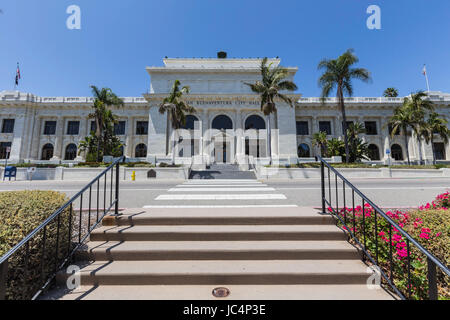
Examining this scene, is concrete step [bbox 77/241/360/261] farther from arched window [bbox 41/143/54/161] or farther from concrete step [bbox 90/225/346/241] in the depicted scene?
arched window [bbox 41/143/54/161]

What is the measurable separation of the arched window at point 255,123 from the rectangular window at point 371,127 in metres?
22.2

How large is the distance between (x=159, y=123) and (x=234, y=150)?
1367 cm

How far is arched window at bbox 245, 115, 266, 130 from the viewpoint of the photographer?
3691 cm

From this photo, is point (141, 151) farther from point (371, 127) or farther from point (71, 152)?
point (371, 127)

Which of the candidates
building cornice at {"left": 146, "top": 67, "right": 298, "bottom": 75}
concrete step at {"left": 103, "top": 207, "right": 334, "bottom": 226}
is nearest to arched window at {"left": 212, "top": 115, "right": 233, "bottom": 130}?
building cornice at {"left": 146, "top": 67, "right": 298, "bottom": 75}

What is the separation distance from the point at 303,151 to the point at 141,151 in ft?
107

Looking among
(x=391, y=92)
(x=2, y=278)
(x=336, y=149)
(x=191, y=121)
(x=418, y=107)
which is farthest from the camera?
(x=391, y=92)

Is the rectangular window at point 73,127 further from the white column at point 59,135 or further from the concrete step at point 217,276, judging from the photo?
the concrete step at point 217,276

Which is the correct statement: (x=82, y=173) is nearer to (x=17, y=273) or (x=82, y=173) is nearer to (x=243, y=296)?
(x=17, y=273)

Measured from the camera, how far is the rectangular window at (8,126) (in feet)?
128

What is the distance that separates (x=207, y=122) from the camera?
36.1m

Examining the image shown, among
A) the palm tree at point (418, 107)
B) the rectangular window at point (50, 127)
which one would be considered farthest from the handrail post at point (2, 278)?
the rectangular window at point (50, 127)

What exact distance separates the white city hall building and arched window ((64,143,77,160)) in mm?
180

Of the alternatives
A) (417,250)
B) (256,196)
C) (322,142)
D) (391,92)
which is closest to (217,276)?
(417,250)
